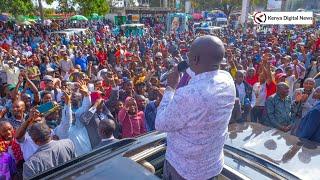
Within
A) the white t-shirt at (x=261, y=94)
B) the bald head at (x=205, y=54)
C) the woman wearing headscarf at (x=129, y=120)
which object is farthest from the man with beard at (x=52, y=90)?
the bald head at (x=205, y=54)

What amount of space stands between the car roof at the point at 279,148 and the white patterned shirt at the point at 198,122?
326 millimetres

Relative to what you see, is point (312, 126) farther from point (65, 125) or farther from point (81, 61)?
point (81, 61)

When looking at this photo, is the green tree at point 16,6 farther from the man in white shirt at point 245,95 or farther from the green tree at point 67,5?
the man in white shirt at point 245,95

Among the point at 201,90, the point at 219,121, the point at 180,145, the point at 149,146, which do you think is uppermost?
the point at 201,90

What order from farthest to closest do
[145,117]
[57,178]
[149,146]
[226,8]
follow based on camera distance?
[226,8]
[145,117]
[149,146]
[57,178]

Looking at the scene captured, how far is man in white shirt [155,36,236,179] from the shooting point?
1903 millimetres

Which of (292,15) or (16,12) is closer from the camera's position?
(292,15)

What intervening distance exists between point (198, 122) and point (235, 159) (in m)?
0.46

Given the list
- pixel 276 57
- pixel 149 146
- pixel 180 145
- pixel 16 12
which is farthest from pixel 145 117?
pixel 16 12

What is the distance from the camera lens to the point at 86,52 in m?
13.7

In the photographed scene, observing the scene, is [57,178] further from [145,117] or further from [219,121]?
[145,117]

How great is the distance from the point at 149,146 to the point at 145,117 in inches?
114

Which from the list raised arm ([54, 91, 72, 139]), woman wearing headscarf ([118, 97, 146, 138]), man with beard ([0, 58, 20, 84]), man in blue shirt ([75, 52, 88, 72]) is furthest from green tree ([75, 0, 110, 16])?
raised arm ([54, 91, 72, 139])

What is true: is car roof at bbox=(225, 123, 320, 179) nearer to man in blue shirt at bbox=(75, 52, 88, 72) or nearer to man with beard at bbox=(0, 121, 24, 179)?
man with beard at bbox=(0, 121, 24, 179)
